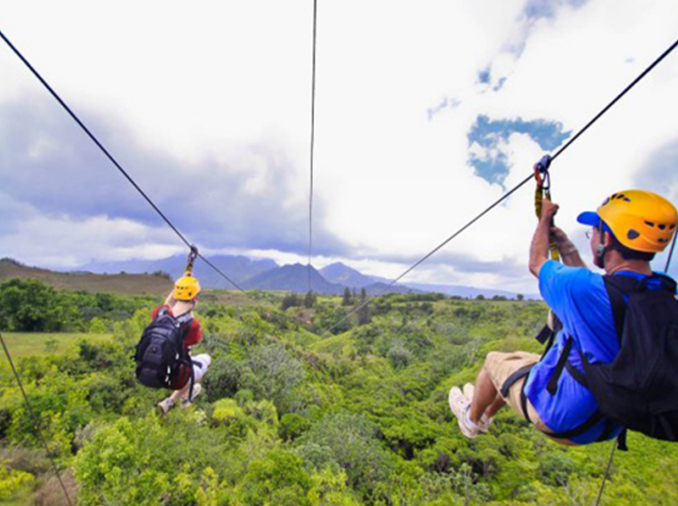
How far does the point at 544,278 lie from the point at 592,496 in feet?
76.2

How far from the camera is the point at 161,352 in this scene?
137 inches

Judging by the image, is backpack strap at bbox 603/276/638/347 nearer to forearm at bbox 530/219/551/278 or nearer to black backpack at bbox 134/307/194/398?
forearm at bbox 530/219/551/278

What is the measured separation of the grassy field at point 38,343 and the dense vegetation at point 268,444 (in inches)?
71.1

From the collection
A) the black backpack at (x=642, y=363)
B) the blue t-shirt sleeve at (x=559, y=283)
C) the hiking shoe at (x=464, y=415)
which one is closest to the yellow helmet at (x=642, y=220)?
the black backpack at (x=642, y=363)

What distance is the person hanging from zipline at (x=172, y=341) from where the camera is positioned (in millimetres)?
3498

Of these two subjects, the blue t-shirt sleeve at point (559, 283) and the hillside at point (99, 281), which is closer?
the blue t-shirt sleeve at point (559, 283)

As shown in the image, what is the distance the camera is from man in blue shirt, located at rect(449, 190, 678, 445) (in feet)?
5.18

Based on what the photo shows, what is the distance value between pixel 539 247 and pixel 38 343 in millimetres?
37062

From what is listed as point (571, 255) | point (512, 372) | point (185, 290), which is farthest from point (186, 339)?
point (571, 255)

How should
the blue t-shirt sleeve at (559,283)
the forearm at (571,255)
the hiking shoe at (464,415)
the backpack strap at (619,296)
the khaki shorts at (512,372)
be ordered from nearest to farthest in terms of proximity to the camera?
the backpack strap at (619,296), the blue t-shirt sleeve at (559,283), the khaki shorts at (512,372), the forearm at (571,255), the hiking shoe at (464,415)

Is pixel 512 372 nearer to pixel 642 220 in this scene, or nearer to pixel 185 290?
pixel 642 220

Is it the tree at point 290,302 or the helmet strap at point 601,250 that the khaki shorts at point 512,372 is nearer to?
the helmet strap at point 601,250

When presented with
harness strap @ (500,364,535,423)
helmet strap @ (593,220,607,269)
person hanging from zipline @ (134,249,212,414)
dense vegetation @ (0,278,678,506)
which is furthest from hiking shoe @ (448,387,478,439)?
dense vegetation @ (0,278,678,506)

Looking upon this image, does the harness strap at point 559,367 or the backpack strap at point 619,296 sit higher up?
the backpack strap at point 619,296
